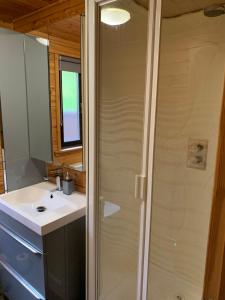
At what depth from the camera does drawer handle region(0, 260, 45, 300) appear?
1.54 m

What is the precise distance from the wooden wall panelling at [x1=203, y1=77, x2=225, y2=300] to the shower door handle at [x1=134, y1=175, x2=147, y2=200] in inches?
32.5

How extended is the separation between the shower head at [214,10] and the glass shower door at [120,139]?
1.16 feet

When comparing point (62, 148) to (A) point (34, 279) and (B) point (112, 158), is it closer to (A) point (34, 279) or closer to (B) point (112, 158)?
(B) point (112, 158)

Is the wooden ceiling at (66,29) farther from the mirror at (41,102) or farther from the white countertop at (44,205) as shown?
the white countertop at (44,205)

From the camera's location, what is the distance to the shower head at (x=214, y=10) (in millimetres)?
1155

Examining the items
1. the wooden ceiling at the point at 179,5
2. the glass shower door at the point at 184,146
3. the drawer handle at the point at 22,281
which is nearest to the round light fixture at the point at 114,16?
the wooden ceiling at the point at 179,5

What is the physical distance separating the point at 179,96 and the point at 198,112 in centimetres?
15

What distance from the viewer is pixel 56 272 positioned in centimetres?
154

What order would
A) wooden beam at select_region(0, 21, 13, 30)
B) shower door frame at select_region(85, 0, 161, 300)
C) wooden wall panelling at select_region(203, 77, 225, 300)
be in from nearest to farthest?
wooden wall panelling at select_region(203, 77, 225, 300), shower door frame at select_region(85, 0, 161, 300), wooden beam at select_region(0, 21, 13, 30)

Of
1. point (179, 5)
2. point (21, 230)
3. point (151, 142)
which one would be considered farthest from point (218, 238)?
point (21, 230)

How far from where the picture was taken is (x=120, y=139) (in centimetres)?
143

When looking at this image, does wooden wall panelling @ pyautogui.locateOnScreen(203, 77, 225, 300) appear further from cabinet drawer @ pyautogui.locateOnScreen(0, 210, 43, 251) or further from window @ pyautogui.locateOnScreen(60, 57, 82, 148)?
window @ pyautogui.locateOnScreen(60, 57, 82, 148)

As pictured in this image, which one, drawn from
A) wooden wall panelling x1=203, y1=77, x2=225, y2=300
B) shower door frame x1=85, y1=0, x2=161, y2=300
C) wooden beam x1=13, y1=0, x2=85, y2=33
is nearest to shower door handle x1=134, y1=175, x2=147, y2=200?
shower door frame x1=85, y1=0, x2=161, y2=300

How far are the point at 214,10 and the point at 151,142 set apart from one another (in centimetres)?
76
